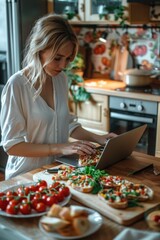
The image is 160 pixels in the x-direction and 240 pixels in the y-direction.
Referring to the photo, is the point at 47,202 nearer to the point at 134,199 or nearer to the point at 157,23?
the point at 134,199

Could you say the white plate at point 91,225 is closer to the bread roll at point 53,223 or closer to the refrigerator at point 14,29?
the bread roll at point 53,223

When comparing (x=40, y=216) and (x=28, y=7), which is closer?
(x=40, y=216)

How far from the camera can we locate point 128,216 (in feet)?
4.11

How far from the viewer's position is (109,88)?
3.38 metres

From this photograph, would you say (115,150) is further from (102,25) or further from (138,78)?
(102,25)

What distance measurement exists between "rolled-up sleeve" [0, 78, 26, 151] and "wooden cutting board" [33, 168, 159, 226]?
0.44 meters

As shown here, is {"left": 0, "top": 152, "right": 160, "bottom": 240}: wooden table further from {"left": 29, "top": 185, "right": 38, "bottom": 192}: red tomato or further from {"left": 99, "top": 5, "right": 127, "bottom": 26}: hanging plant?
{"left": 99, "top": 5, "right": 127, "bottom": 26}: hanging plant

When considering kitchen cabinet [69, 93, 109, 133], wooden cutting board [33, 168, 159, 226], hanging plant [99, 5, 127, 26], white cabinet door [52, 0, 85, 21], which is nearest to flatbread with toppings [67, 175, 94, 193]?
wooden cutting board [33, 168, 159, 226]

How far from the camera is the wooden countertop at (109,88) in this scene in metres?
3.08

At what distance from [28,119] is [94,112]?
172 centimetres

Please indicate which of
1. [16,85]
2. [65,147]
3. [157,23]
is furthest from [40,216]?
[157,23]

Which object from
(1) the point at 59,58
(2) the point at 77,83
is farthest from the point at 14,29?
(1) the point at 59,58

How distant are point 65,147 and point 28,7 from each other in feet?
7.20

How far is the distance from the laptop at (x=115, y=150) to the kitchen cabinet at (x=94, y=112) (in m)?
1.54
